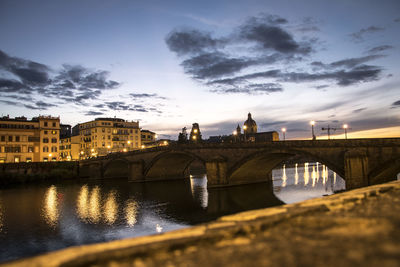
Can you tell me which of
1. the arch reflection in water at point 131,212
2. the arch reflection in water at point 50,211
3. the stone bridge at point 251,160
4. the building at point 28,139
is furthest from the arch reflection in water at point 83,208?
the building at point 28,139

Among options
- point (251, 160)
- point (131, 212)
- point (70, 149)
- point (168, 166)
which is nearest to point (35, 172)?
point (168, 166)

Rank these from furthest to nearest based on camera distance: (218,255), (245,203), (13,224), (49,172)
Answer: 1. (49,172)
2. (245,203)
3. (13,224)
4. (218,255)

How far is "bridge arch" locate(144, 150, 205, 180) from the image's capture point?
59156 mm

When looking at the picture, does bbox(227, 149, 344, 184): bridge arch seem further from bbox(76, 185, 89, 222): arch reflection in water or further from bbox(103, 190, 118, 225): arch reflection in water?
bbox(76, 185, 89, 222): arch reflection in water

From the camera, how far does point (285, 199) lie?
35.9 meters

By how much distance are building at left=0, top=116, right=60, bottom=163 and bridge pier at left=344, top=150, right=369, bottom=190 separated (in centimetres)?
Answer: 9364

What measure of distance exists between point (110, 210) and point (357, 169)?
1076 inches

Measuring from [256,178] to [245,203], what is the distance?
19224mm

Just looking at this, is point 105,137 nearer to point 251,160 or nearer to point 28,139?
point 28,139

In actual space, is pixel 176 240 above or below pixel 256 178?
above

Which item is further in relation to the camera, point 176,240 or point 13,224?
point 13,224

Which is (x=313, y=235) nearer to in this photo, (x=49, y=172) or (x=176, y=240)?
(x=176, y=240)

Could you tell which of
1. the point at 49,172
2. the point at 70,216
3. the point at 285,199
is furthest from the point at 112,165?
the point at 285,199

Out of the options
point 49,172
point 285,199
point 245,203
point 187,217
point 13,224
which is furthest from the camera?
point 49,172
